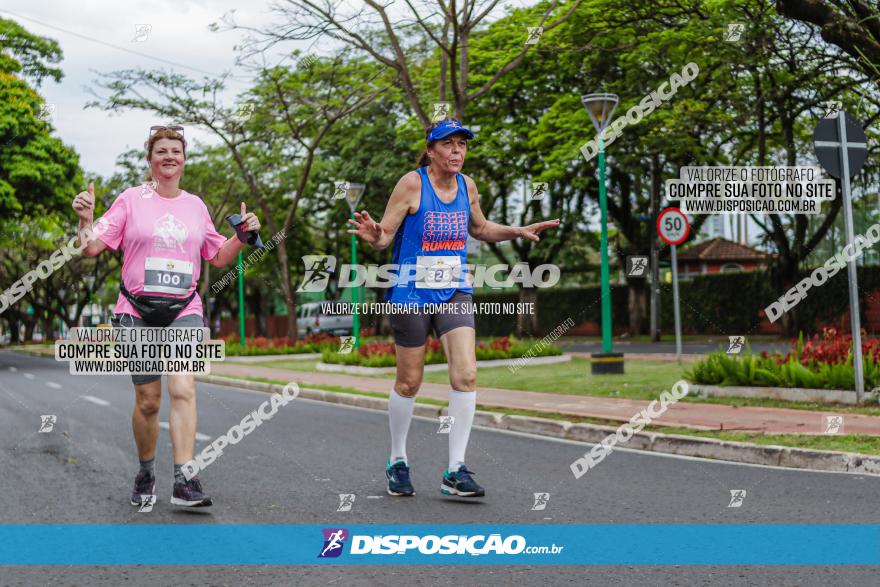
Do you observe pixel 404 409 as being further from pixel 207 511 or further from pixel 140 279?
pixel 140 279

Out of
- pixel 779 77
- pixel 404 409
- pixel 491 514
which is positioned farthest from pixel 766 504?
pixel 779 77

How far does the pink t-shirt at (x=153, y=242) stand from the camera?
16.3ft

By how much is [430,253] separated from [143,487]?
214 cm

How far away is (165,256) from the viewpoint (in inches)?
197

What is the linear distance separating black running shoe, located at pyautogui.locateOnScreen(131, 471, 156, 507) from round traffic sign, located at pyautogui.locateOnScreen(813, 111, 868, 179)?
7334mm

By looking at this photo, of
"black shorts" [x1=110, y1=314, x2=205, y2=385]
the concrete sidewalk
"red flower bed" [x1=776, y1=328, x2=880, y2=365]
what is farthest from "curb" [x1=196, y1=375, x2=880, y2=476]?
"black shorts" [x1=110, y1=314, x2=205, y2=385]

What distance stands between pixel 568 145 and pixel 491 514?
23.7 m

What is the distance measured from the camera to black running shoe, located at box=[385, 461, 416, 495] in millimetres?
5652

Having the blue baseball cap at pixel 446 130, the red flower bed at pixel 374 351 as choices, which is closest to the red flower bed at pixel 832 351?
the blue baseball cap at pixel 446 130

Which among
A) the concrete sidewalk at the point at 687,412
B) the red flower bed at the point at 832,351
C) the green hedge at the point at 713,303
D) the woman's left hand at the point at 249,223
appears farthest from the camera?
the green hedge at the point at 713,303

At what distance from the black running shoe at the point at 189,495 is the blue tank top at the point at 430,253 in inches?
59.9

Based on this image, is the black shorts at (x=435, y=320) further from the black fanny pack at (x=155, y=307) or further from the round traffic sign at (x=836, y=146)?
the round traffic sign at (x=836, y=146)

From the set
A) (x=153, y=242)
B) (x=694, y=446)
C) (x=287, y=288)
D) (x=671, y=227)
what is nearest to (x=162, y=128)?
(x=153, y=242)

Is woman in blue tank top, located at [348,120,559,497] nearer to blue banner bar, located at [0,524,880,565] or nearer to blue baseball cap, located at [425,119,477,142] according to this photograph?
blue baseball cap, located at [425,119,477,142]
